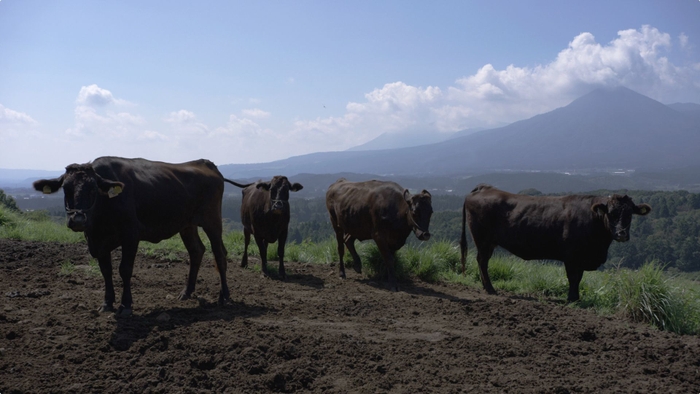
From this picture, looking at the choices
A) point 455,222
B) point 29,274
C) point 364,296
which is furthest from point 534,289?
point 455,222

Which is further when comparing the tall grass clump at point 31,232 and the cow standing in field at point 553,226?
the tall grass clump at point 31,232

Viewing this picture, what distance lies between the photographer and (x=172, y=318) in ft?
21.6

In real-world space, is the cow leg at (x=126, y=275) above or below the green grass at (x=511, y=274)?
above

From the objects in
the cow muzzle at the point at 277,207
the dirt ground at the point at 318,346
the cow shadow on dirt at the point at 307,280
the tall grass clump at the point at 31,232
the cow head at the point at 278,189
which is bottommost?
the cow shadow on dirt at the point at 307,280

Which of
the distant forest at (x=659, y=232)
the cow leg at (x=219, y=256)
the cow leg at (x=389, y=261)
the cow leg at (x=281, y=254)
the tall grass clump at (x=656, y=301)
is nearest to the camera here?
the tall grass clump at (x=656, y=301)

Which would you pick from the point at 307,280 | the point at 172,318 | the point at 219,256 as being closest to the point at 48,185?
the point at 172,318

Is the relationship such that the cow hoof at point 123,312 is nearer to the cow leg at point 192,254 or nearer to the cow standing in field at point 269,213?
the cow leg at point 192,254

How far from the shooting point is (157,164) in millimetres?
7828

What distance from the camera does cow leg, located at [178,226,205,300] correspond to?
8094mm

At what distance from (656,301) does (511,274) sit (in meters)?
3.97

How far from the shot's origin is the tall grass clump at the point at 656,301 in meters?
7.48

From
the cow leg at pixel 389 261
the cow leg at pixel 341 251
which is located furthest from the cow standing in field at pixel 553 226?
the cow leg at pixel 341 251

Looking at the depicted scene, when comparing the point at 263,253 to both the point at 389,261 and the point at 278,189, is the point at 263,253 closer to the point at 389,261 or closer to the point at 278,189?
the point at 278,189

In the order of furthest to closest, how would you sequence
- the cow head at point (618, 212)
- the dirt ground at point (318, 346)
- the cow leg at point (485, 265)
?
the cow leg at point (485, 265), the cow head at point (618, 212), the dirt ground at point (318, 346)
